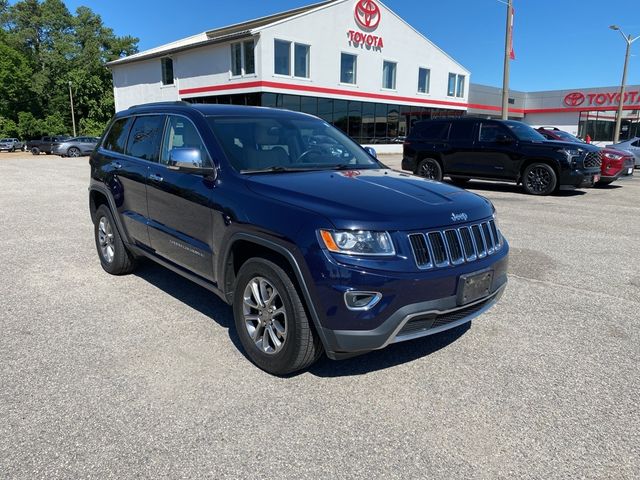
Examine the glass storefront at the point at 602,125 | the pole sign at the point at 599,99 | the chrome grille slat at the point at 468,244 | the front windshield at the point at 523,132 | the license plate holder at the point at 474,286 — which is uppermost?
the pole sign at the point at 599,99

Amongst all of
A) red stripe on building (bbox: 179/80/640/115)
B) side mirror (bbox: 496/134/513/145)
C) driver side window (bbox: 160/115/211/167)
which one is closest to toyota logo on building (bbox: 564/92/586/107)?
red stripe on building (bbox: 179/80/640/115)

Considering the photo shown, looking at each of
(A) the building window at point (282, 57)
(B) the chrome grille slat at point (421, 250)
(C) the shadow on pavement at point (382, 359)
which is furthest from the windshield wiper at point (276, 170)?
(A) the building window at point (282, 57)

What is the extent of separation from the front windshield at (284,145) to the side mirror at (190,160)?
0.21 metres

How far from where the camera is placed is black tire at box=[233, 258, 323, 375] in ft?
9.86

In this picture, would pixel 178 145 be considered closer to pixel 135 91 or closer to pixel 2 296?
pixel 2 296

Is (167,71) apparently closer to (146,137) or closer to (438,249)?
(146,137)

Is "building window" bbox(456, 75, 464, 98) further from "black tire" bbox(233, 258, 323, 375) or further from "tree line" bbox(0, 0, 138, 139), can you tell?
"black tire" bbox(233, 258, 323, 375)

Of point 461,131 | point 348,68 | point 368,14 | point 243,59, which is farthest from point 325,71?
point 461,131

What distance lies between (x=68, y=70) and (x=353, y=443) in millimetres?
63980

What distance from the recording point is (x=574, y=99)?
46.8 meters

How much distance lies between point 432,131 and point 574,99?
39.9 m

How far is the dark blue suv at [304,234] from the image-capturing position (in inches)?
112

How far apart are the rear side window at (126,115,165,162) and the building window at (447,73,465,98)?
1481 inches

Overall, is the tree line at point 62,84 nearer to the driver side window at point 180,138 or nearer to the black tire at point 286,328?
the driver side window at point 180,138
